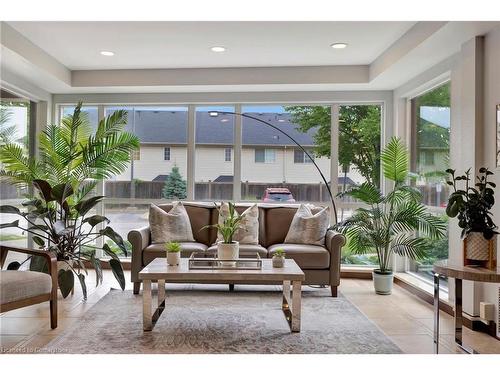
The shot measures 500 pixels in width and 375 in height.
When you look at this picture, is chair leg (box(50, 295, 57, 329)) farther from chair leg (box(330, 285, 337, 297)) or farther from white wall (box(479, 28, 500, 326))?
white wall (box(479, 28, 500, 326))

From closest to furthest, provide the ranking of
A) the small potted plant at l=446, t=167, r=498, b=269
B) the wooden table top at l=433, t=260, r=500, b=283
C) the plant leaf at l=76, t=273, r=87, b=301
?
the wooden table top at l=433, t=260, r=500, b=283, the small potted plant at l=446, t=167, r=498, b=269, the plant leaf at l=76, t=273, r=87, b=301

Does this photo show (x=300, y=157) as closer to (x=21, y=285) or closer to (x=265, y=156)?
(x=265, y=156)

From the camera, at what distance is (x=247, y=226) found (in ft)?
16.0

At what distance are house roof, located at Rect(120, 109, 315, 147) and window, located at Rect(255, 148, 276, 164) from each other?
90mm

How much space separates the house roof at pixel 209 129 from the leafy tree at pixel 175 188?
0.48 m

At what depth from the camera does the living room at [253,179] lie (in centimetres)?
304

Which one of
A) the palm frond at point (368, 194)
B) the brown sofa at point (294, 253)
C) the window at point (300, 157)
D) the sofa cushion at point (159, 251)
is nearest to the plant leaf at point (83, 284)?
the brown sofa at point (294, 253)

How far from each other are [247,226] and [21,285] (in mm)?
2408

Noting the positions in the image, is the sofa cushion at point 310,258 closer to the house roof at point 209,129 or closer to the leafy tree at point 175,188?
the house roof at point 209,129

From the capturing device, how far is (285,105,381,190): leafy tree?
5.64m

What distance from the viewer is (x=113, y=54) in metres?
4.73

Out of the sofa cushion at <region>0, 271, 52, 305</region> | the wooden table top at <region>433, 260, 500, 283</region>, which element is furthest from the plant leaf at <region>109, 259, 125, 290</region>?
the wooden table top at <region>433, 260, 500, 283</region>
